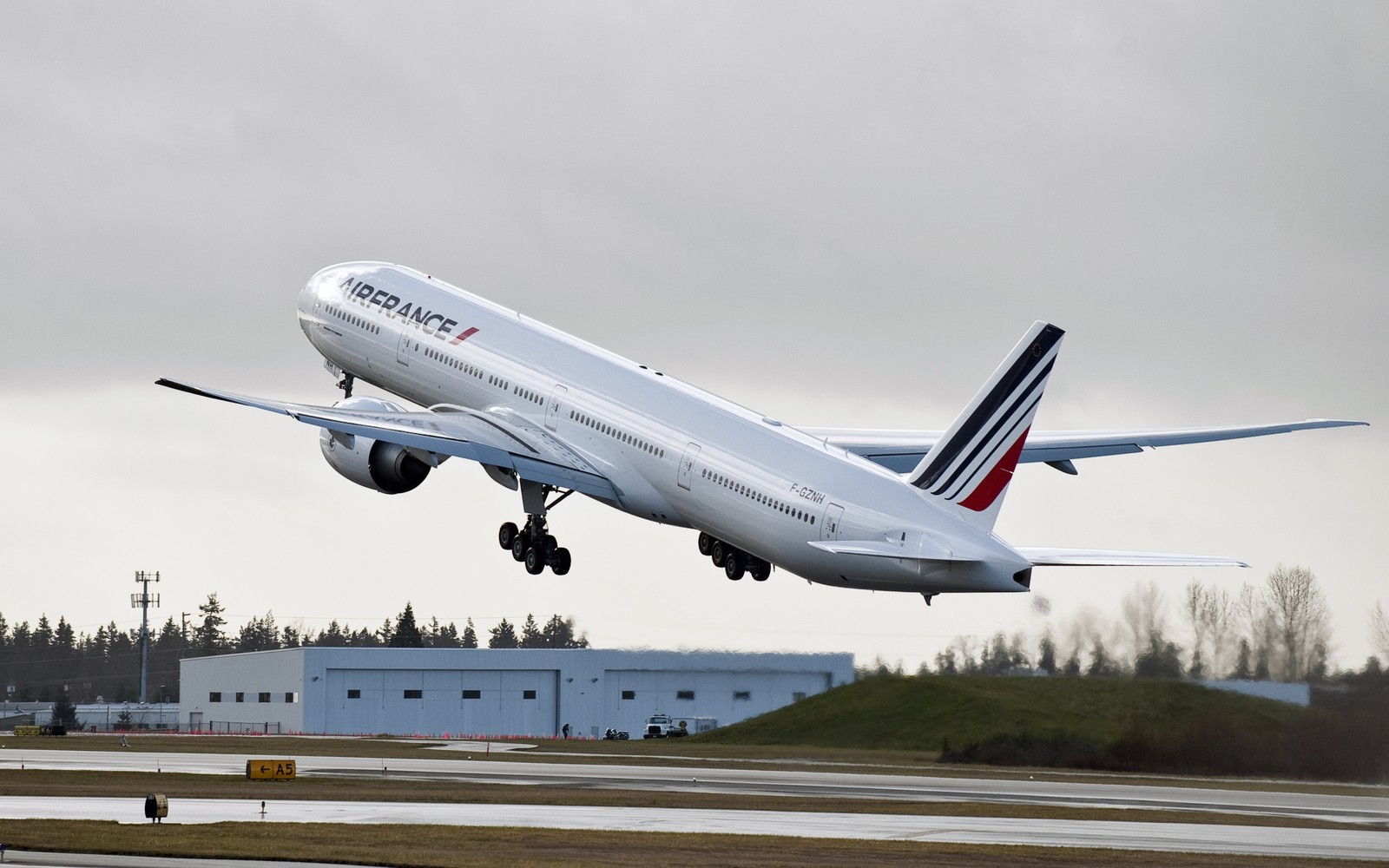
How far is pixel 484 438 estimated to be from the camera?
57.7 meters

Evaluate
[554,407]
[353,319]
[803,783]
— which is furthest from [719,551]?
[353,319]

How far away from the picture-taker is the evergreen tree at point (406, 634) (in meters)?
151

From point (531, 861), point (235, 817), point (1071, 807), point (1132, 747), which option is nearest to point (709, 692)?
point (1132, 747)

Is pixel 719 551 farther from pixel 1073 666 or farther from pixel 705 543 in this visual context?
pixel 1073 666

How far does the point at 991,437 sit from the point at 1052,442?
13.4m

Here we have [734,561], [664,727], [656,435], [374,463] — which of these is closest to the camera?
[656,435]

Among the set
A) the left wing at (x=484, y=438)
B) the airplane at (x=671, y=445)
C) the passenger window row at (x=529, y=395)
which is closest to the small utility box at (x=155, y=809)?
the airplane at (x=671, y=445)

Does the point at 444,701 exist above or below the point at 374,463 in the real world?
below

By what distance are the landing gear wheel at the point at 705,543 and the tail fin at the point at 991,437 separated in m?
11.6

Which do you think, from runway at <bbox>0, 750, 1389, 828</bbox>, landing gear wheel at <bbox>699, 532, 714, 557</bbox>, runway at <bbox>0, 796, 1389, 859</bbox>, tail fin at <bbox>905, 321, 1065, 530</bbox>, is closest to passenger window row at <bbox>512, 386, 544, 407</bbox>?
landing gear wheel at <bbox>699, 532, 714, 557</bbox>

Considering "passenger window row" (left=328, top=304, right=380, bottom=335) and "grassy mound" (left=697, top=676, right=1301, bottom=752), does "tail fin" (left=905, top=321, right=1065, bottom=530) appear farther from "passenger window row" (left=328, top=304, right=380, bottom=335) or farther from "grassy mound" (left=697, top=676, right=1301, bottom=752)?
"passenger window row" (left=328, top=304, right=380, bottom=335)

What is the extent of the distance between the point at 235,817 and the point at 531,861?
1124 cm

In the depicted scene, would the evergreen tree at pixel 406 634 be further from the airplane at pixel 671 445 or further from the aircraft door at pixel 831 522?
the aircraft door at pixel 831 522

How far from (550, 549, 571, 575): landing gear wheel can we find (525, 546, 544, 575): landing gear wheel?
42cm
